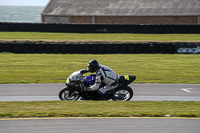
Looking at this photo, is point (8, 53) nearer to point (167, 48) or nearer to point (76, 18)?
point (167, 48)

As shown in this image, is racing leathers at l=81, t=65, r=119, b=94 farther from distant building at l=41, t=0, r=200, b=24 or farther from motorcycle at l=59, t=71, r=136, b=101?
distant building at l=41, t=0, r=200, b=24

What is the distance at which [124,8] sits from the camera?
1709 inches

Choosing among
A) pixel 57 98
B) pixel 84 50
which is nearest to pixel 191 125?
pixel 57 98

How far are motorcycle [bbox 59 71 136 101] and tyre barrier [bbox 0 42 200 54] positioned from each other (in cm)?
1098

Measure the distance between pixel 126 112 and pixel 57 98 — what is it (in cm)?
331

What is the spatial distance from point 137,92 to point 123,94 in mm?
1575

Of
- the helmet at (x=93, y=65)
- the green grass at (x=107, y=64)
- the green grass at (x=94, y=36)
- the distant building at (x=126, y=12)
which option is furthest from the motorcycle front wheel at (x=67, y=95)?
the distant building at (x=126, y=12)

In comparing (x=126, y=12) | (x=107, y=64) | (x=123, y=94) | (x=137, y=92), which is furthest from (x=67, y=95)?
(x=126, y=12)

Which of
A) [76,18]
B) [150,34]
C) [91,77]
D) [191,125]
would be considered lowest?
[191,125]

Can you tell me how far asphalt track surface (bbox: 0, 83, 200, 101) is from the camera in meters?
10.7

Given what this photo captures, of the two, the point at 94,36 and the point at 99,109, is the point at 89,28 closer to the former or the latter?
the point at 94,36

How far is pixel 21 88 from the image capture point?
1219 centimetres

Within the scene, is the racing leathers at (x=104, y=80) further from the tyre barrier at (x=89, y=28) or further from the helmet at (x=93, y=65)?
the tyre barrier at (x=89, y=28)

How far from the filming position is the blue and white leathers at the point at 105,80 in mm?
9680
